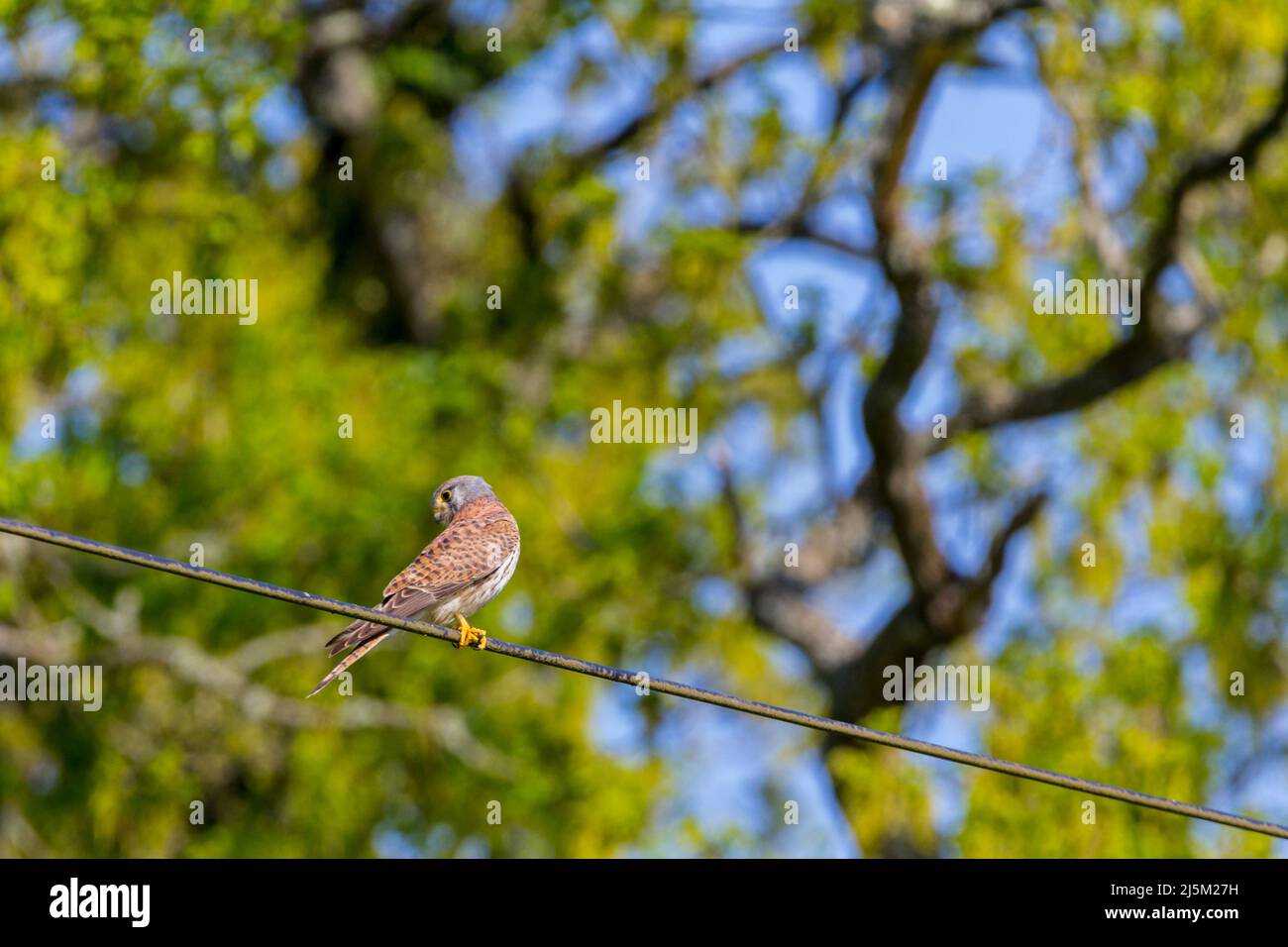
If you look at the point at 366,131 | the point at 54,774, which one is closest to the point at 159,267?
the point at 366,131

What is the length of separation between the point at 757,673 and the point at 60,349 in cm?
1069

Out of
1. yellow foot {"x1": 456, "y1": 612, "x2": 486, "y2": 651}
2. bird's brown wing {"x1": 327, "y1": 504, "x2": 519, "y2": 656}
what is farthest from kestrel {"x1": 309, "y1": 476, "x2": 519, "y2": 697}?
yellow foot {"x1": 456, "y1": 612, "x2": 486, "y2": 651}

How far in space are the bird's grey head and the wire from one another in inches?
96.2

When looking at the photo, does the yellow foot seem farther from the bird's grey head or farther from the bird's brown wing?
the bird's grey head

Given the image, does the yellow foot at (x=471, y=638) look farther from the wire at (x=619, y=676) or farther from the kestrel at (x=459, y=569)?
the wire at (x=619, y=676)

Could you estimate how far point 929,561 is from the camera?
682 inches

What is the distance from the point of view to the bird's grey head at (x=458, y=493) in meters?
9.29

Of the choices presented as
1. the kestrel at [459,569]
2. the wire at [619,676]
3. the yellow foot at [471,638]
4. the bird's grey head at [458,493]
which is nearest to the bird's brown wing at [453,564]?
the kestrel at [459,569]

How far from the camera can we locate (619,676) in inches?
253

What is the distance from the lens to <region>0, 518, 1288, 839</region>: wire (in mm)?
6059

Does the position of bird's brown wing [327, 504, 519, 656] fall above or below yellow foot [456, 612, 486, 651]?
above

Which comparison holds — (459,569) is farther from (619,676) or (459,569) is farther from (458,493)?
(619,676)

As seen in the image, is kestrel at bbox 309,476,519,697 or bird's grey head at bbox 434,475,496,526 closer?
kestrel at bbox 309,476,519,697

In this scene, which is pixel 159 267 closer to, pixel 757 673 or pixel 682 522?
pixel 682 522
